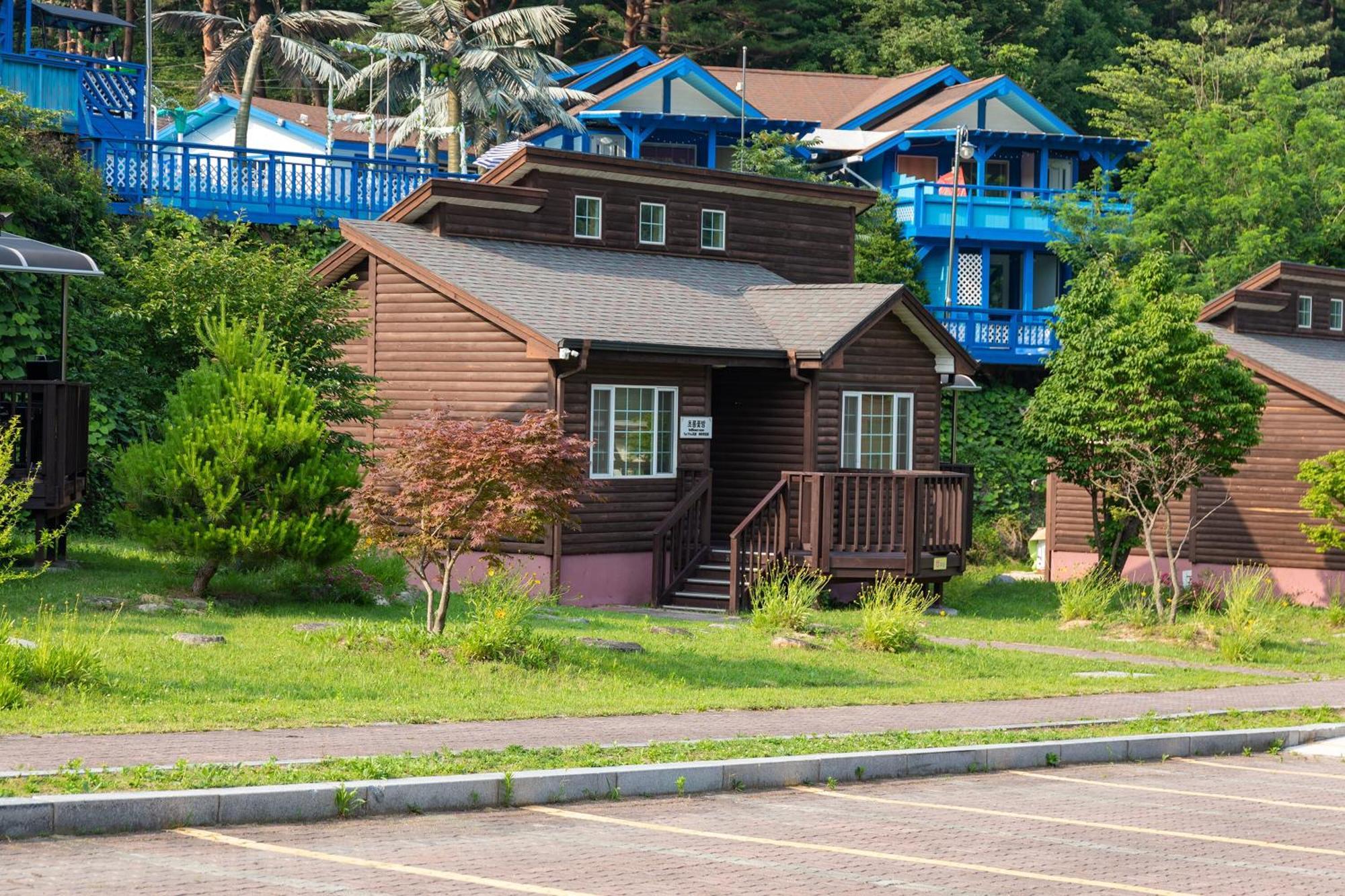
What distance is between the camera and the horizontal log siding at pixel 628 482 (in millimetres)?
23766

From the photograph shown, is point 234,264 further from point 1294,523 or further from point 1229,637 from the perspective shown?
point 1294,523

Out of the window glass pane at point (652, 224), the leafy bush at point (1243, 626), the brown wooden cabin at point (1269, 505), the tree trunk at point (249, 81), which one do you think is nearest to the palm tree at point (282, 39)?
the tree trunk at point (249, 81)

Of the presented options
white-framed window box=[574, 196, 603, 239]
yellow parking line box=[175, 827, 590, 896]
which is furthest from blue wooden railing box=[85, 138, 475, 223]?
yellow parking line box=[175, 827, 590, 896]

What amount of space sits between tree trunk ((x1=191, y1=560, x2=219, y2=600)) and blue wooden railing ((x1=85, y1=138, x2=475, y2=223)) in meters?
11.7

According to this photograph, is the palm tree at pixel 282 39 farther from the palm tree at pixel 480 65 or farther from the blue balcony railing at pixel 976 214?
the blue balcony railing at pixel 976 214

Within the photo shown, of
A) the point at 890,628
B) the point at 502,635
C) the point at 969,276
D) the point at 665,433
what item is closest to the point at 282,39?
the point at 969,276

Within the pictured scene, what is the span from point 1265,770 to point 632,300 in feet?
44.6

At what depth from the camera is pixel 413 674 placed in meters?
14.8

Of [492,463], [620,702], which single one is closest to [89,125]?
[492,463]

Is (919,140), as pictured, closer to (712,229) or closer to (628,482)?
(712,229)

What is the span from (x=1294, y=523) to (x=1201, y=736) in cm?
1862

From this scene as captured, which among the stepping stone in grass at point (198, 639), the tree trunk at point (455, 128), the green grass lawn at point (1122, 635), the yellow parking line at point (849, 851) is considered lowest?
the green grass lawn at point (1122, 635)

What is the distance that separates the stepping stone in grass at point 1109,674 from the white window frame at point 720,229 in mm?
12253

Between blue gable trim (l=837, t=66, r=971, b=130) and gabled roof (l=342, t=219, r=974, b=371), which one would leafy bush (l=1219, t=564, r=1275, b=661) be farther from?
blue gable trim (l=837, t=66, r=971, b=130)
